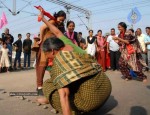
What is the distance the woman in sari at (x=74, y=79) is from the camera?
10.4 ft

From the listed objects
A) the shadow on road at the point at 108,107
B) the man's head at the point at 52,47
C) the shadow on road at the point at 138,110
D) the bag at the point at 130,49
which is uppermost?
the man's head at the point at 52,47

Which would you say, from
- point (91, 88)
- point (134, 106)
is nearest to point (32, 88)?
point (134, 106)

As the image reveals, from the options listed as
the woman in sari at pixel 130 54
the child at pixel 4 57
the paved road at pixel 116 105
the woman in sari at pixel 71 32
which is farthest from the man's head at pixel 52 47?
the child at pixel 4 57

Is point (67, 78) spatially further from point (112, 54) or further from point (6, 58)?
point (6, 58)

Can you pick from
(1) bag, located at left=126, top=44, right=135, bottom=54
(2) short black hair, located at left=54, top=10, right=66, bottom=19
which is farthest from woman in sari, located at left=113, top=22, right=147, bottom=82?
(2) short black hair, located at left=54, top=10, right=66, bottom=19

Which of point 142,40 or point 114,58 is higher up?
point 142,40

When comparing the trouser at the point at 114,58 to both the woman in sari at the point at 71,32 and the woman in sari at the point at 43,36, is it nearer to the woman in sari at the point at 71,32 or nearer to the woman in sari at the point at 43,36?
the woman in sari at the point at 71,32

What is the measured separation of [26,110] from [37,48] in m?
1.70

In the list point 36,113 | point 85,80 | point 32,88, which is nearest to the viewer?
point 85,80

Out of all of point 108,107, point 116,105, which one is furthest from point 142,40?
point 108,107

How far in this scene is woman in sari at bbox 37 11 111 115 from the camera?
317cm

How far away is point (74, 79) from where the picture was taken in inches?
127

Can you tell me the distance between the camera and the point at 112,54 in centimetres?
1052

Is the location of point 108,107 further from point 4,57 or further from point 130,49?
point 4,57
